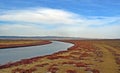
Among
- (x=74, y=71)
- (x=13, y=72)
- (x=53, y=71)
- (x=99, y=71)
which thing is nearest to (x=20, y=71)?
(x=13, y=72)

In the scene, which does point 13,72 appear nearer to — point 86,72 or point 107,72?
point 86,72

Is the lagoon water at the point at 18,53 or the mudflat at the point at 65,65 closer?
the mudflat at the point at 65,65

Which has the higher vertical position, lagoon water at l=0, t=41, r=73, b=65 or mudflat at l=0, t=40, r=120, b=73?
mudflat at l=0, t=40, r=120, b=73

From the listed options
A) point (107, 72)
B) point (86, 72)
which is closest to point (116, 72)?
point (107, 72)

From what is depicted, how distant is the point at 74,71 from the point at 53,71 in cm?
203

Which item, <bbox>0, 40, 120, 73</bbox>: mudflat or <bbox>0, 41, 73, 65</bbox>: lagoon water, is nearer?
<bbox>0, 40, 120, 73</bbox>: mudflat

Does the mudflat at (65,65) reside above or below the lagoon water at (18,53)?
above

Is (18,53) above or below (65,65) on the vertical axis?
below

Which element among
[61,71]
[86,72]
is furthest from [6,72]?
[86,72]

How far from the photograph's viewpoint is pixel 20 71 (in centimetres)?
2181

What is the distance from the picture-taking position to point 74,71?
22156 mm

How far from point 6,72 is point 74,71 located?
645 centimetres

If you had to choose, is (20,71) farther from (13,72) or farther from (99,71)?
(99,71)

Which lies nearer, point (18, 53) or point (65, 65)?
point (65, 65)
